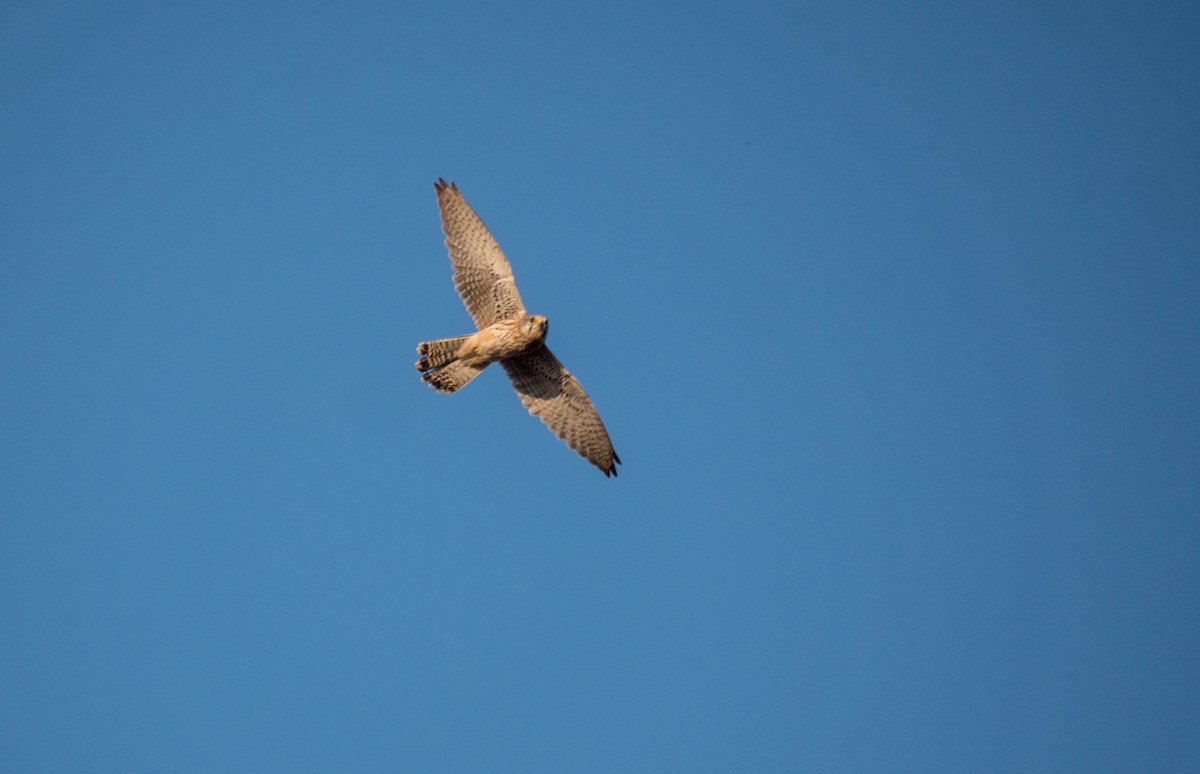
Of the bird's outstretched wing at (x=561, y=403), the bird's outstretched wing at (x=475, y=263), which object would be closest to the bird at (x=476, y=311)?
the bird's outstretched wing at (x=475, y=263)

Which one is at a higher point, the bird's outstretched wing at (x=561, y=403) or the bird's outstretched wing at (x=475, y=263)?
the bird's outstretched wing at (x=475, y=263)

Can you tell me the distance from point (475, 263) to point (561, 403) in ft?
7.01

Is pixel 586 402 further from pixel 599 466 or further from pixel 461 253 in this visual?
A: pixel 461 253

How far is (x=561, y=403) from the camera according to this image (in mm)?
17766

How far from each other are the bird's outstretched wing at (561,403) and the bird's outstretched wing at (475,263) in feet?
2.56

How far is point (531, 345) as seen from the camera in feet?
54.9

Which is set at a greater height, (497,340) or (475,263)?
(475,263)

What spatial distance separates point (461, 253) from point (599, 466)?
10.7ft

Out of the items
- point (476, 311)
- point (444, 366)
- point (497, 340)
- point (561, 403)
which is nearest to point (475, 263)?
point (476, 311)

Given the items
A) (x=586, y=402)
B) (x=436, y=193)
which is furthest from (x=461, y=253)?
(x=586, y=402)

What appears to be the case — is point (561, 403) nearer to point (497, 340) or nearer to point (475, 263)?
point (497, 340)

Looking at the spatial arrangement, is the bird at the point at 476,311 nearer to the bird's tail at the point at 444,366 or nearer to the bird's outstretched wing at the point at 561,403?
the bird's tail at the point at 444,366

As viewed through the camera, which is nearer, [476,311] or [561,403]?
[476,311]

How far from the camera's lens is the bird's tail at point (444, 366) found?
1670 centimetres
